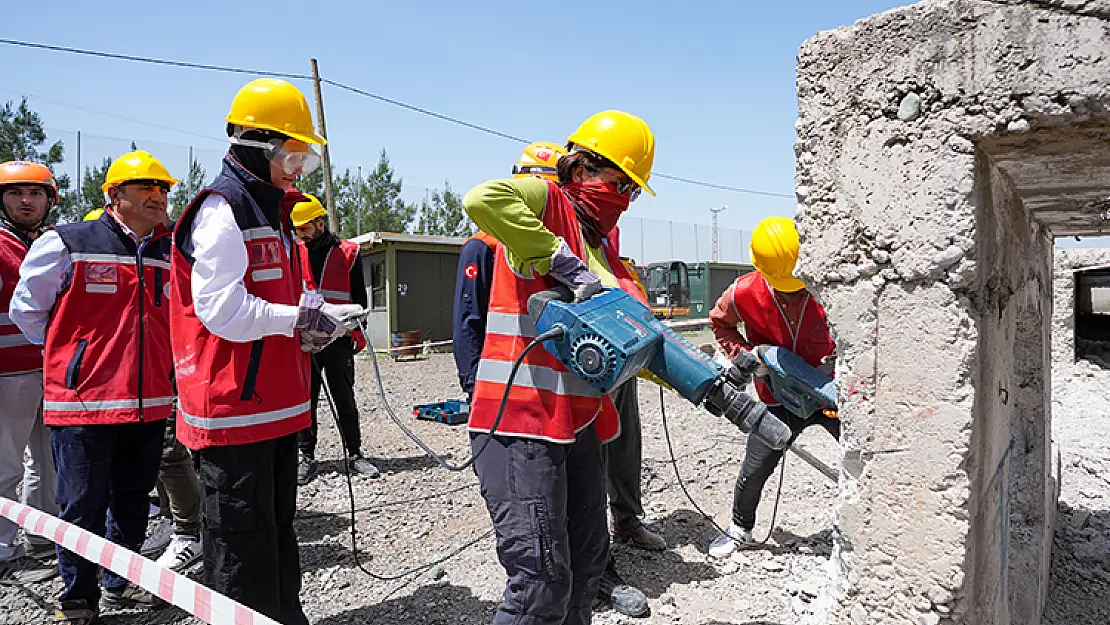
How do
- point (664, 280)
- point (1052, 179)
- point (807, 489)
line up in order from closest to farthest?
point (1052, 179) < point (807, 489) < point (664, 280)

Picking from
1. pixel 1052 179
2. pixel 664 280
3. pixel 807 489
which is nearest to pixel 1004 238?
pixel 1052 179

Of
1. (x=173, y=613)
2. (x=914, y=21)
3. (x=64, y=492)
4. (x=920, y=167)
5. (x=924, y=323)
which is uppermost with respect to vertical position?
(x=914, y=21)

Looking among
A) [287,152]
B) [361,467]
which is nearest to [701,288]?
[361,467]

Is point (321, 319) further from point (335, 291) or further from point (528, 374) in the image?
point (335, 291)

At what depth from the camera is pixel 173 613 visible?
3203 mm

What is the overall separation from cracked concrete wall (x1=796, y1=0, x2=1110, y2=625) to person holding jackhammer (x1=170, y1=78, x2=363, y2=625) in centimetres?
159

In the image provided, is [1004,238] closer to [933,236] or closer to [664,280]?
[933,236]

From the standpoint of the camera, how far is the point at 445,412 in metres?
7.22

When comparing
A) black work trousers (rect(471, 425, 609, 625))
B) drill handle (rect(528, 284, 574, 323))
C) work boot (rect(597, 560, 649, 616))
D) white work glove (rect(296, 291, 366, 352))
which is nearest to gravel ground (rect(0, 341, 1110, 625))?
work boot (rect(597, 560, 649, 616))

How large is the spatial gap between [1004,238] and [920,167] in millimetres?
612

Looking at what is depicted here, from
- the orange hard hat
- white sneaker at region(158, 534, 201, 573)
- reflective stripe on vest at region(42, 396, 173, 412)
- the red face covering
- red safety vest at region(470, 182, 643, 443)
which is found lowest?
white sneaker at region(158, 534, 201, 573)

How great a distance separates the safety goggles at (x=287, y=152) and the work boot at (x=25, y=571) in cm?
263

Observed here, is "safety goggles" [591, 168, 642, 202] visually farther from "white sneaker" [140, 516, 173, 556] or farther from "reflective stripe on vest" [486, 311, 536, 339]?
"white sneaker" [140, 516, 173, 556]

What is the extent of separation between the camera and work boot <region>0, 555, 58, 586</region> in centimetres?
346
